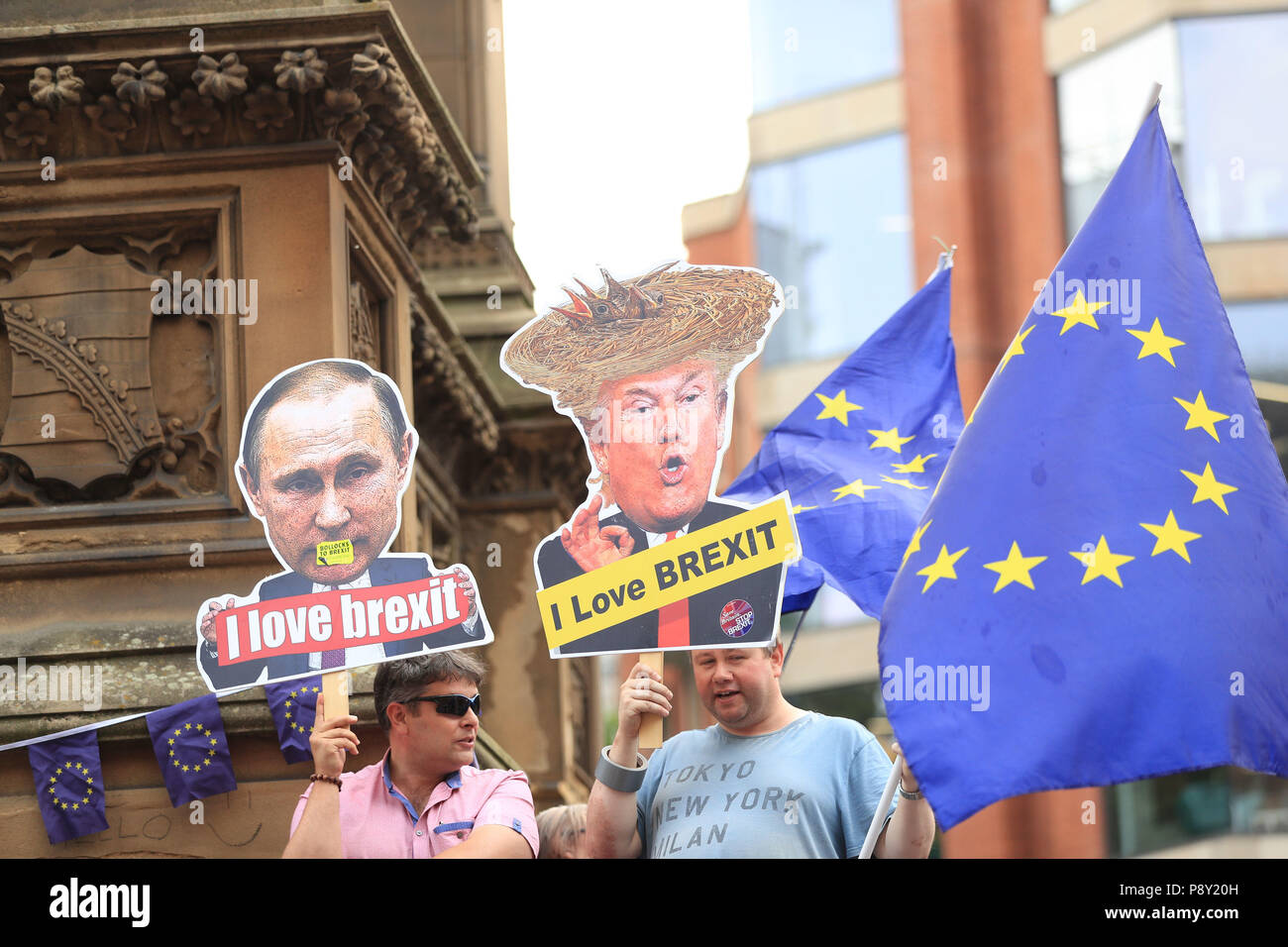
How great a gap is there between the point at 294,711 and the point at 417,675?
2530 mm

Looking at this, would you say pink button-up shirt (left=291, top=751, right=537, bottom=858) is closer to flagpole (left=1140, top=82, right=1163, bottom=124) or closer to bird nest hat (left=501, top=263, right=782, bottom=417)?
bird nest hat (left=501, top=263, right=782, bottom=417)

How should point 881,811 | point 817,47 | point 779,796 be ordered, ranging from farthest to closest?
point 817,47 < point 779,796 < point 881,811

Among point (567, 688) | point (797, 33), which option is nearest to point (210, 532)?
point (567, 688)

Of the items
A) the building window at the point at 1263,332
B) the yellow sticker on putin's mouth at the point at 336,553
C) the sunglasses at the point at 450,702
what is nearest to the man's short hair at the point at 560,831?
the sunglasses at the point at 450,702

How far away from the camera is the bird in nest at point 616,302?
381 inches

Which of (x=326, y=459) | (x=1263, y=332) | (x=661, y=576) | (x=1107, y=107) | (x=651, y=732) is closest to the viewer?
(x=651, y=732)

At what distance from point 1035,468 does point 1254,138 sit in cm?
2481

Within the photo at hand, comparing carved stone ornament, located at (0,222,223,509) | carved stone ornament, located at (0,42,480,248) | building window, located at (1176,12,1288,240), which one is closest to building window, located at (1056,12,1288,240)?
building window, located at (1176,12,1288,240)

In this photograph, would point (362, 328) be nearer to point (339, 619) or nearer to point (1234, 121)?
point (339, 619)

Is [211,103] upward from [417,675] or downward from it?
upward

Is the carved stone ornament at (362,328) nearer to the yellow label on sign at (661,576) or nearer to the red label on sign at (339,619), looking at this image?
the red label on sign at (339,619)

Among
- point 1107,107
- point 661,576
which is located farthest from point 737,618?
point 1107,107

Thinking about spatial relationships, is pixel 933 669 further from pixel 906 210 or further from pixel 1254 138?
pixel 906 210

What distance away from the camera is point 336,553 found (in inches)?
379
